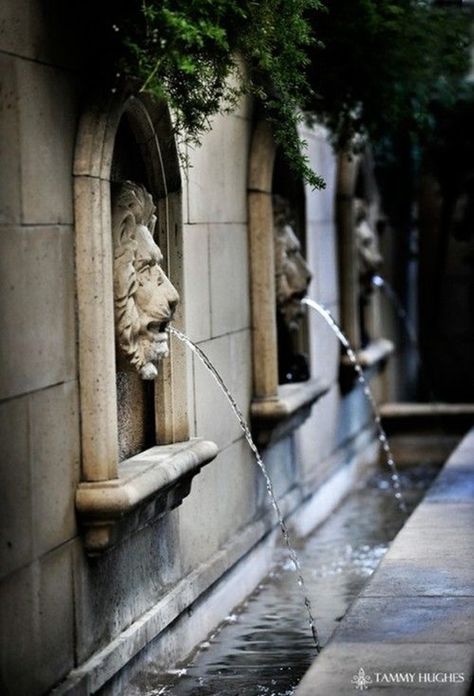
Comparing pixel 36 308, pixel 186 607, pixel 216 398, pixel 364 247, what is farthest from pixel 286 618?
pixel 364 247

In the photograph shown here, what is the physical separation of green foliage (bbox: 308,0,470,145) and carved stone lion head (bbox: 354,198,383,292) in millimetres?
3776

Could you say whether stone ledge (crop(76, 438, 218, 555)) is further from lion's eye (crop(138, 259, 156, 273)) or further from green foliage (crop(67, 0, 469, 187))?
green foliage (crop(67, 0, 469, 187))

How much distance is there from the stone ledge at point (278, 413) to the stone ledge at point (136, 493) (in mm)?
2255

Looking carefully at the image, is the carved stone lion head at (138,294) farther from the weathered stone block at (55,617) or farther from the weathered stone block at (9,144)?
the weathered stone block at (9,144)

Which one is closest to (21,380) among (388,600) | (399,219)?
(388,600)

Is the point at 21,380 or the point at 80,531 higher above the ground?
the point at 21,380

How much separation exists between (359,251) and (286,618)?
679 centimetres

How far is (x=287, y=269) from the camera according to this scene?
11.6m

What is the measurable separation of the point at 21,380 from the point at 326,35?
192 inches

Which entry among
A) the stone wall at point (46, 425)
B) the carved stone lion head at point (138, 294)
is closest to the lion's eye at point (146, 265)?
the carved stone lion head at point (138, 294)

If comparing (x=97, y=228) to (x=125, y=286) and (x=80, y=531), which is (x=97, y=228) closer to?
(x=125, y=286)

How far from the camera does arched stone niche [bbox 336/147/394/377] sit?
48.5 feet

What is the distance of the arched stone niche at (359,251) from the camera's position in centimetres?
1477

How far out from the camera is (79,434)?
Answer: 6.99 meters
